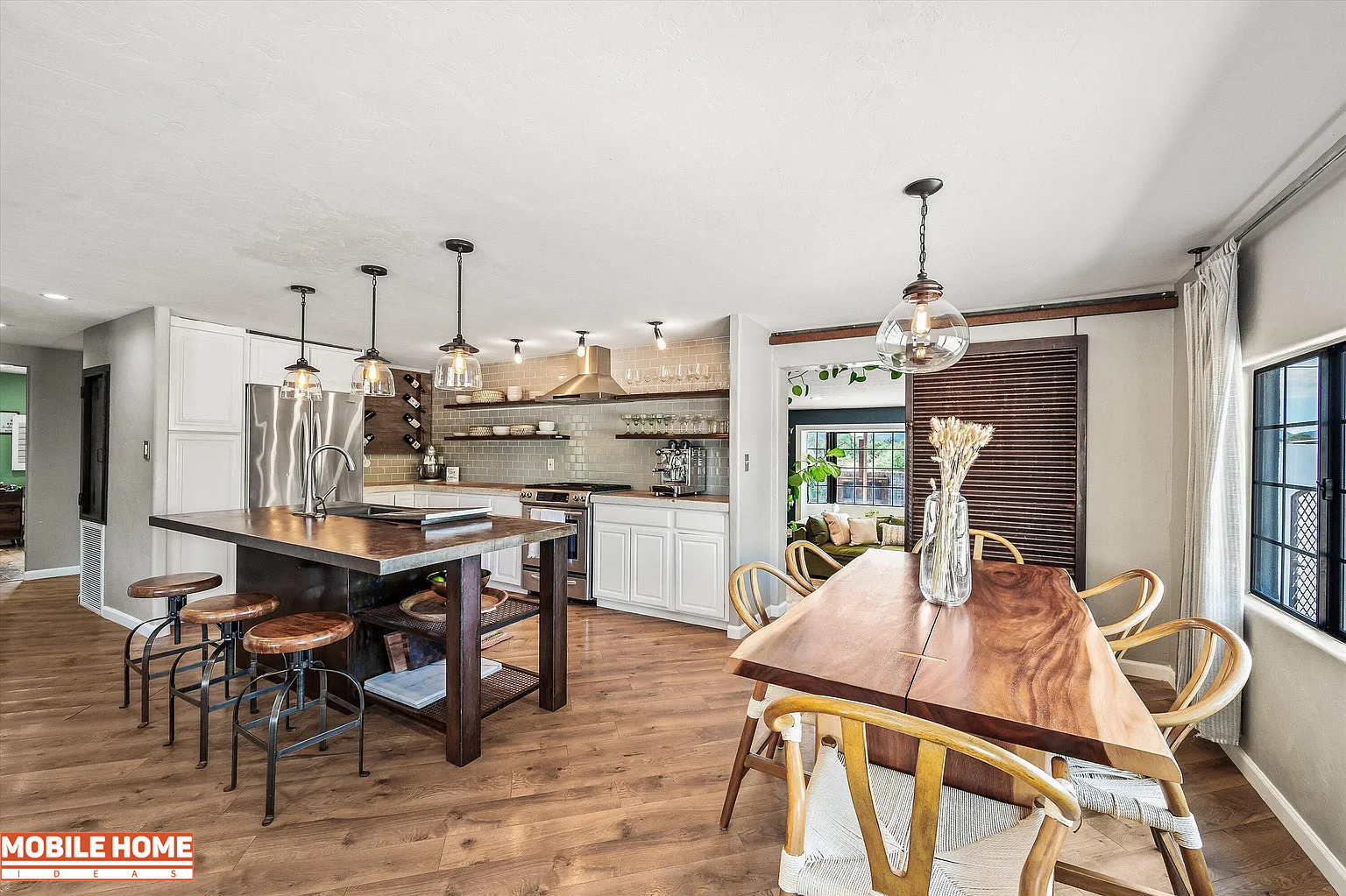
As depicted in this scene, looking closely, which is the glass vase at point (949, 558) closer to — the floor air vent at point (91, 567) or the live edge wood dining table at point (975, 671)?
the live edge wood dining table at point (975, 671)

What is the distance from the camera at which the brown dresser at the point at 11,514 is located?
754cm

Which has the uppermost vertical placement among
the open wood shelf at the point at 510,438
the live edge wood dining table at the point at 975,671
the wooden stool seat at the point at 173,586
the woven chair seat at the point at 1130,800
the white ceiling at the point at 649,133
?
the white ceiling at the point at 649,133

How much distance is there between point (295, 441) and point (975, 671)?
5509mm

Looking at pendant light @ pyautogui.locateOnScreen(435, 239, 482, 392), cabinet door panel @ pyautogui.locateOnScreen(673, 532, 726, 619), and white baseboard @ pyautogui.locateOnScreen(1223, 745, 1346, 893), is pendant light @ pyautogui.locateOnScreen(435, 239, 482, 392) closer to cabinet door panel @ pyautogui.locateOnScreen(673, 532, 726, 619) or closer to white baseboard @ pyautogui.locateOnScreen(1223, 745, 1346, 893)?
cabinet door panel @ pyautogui.locateOnScreen(673, 532, 726, 619)

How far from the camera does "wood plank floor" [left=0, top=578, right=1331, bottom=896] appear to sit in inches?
73.4

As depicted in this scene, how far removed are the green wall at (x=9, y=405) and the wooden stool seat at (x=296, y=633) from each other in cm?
849

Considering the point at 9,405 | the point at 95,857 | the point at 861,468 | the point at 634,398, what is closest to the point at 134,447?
the point at 95,857

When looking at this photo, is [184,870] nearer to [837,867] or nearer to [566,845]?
[566,845]

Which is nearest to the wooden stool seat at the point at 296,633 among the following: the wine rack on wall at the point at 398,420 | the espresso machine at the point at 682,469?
the espresso machine at the point at 682,469

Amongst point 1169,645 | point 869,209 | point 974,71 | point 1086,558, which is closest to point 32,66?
point 974,71

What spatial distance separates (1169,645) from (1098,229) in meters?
2.57

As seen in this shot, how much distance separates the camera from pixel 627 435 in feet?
17.9

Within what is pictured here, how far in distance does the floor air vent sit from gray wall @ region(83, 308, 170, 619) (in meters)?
0.13

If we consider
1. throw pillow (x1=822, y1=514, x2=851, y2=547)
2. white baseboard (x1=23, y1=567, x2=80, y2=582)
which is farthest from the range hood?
white baseboard (x1=23, y1=567, x2=80, y2=582)
